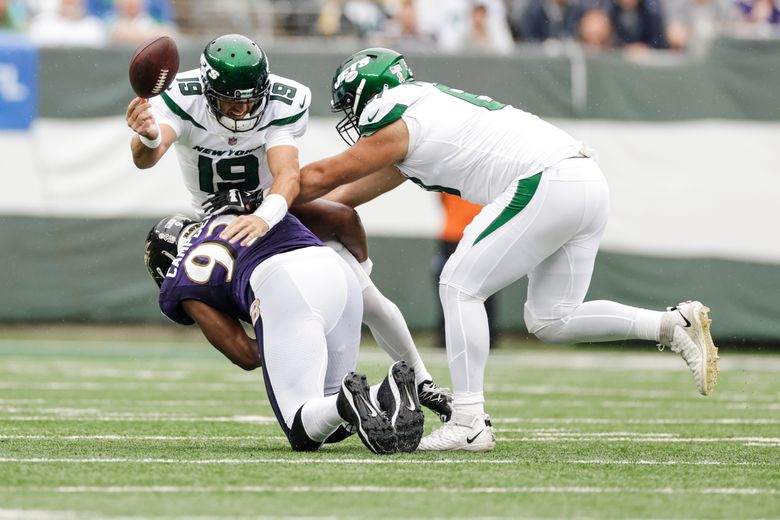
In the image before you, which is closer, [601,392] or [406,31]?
[601,392]

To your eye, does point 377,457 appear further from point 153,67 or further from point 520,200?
point 153,67

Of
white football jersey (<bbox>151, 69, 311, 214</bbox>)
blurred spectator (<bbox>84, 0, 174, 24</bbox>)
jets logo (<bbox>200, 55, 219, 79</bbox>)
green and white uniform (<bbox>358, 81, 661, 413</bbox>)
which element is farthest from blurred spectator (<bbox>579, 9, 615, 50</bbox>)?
jets logo (<bbox>200, 55, 219, 79</bbox>)

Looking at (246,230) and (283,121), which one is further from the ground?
(283,121)

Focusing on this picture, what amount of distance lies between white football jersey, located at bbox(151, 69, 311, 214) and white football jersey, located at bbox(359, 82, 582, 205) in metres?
0.59

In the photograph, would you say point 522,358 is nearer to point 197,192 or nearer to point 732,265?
point 732,265

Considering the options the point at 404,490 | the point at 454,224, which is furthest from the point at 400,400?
the point at 454,224

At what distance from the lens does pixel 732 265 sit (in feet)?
37.9

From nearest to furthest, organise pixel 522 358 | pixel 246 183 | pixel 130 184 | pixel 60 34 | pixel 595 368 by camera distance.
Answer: pixel 246 183 → pixel 595 368 → pixel 522 358 → pixel 130 184 → pixel 60 34

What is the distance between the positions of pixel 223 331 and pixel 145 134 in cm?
85

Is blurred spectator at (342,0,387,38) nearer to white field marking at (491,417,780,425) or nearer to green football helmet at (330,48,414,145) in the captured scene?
white field marking at (491,417,780,425)

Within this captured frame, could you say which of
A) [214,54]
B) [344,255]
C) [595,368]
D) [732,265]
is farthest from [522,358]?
[214,54]

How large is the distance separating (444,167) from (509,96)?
666 centimetres

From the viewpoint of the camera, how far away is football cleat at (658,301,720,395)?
18.2ft

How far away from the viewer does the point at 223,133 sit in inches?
236
